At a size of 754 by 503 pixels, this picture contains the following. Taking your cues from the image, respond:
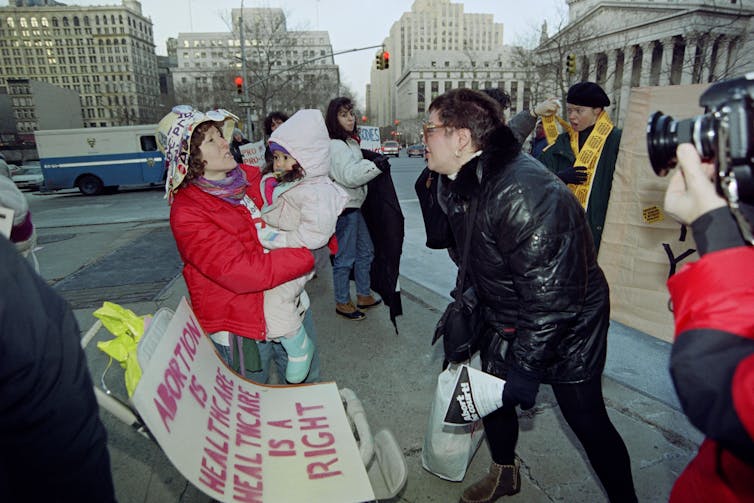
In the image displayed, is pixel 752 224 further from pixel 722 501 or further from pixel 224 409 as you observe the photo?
pixel 224 409

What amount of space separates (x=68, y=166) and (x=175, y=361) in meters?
21.8

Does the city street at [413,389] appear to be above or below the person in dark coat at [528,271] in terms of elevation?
below

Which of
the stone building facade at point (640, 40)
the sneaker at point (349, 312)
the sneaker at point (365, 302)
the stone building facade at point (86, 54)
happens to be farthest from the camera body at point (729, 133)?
the stone building facade at point (86, 54)

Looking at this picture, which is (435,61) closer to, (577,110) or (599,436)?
(577,110)

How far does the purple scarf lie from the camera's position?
1.99 meters

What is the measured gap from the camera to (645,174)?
10.5 ft

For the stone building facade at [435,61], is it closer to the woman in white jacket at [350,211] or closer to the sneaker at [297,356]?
the woman in white jacket at [350,211]

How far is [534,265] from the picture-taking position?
160cm

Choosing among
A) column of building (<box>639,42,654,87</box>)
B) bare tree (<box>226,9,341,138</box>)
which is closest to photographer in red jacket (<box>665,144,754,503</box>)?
bare tree (<box>226,9,341,138</box>)

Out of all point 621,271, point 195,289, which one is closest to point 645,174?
point 621,271

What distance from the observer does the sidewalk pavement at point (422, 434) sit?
7.27 feet

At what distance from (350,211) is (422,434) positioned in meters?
2.15

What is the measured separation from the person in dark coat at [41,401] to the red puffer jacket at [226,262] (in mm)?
821

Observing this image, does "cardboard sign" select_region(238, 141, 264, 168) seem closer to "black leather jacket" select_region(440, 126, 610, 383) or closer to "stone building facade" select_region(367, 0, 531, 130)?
"black leather jacket" select_region(440, 126, 610, 383)
